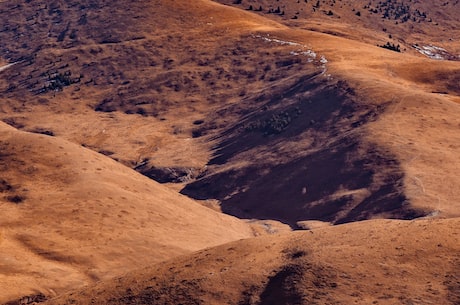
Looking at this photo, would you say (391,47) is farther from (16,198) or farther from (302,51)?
(16,198)

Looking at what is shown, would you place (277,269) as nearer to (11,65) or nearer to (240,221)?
(240,221)

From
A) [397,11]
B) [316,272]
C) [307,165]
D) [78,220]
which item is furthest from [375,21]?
[316,272]

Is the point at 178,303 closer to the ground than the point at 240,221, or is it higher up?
higher up

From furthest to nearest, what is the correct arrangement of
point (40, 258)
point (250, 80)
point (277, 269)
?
point (250, 80) < point (40, 258) < point (277, 269)

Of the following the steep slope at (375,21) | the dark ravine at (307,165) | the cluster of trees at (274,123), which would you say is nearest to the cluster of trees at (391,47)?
the steep slope at (375,21)

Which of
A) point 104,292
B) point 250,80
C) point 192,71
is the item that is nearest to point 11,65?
point 192,71

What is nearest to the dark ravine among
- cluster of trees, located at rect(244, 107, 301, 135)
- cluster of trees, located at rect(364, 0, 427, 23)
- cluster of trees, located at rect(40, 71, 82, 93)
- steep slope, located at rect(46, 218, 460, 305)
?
cluster of trees, located at rect(244, 107, 301, 135)

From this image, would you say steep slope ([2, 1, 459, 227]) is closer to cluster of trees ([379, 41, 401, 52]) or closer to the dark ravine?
the dark ravine
